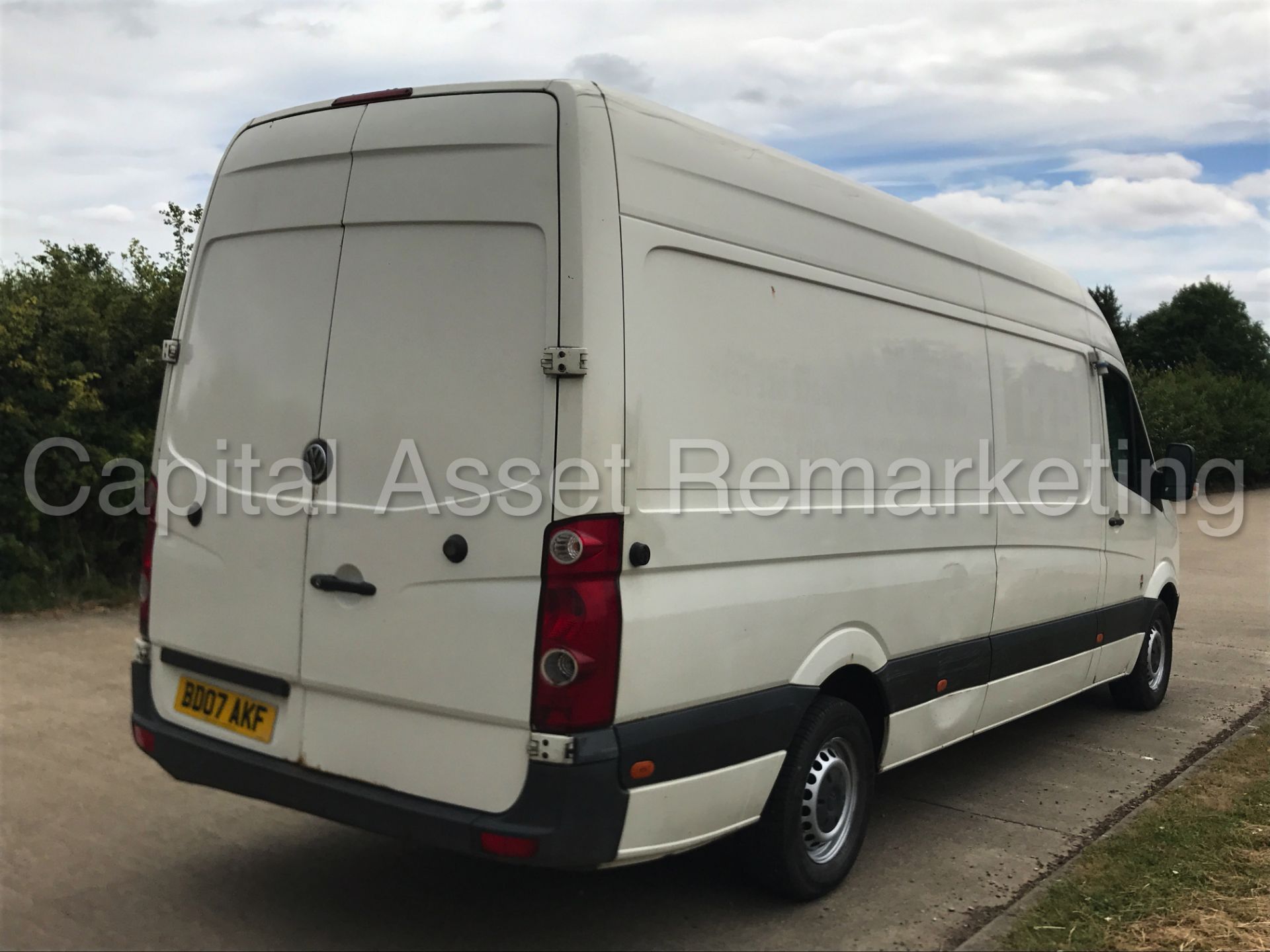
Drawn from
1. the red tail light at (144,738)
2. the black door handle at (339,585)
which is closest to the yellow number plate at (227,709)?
the red tail light at (144,738)

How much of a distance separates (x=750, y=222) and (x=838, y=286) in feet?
1.87

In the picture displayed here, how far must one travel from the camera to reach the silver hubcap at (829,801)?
14.4 feet

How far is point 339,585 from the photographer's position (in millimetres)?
3797

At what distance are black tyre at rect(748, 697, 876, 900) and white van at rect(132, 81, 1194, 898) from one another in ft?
0.05

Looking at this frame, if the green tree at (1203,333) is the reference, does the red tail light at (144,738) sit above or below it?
below

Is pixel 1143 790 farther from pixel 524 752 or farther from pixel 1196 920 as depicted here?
pixel 524 752

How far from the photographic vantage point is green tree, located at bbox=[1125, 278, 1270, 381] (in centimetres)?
5772

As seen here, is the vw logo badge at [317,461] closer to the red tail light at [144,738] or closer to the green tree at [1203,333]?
the red tail light at [144,738]

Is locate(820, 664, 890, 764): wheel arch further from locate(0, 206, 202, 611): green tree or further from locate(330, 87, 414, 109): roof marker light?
locate(0, 206, 202, 611): green tree

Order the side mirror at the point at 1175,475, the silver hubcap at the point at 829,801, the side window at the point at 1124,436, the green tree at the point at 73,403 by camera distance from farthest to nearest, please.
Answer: the green tree at the point at 73,403, the side mirror at the point at 1175,475, the side window at the point at 1124,436, the silver hubcap at the point at 829,801

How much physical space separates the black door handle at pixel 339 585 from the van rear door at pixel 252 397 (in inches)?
3.9

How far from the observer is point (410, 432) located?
12.2 ft

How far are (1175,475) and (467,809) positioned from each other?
18.5ft

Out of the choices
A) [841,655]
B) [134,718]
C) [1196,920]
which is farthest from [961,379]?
[134,718]
